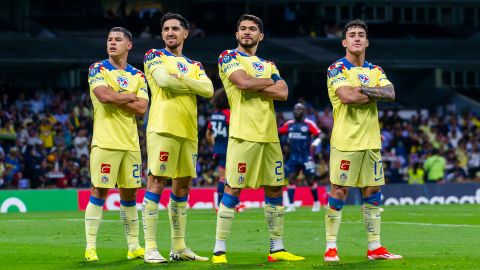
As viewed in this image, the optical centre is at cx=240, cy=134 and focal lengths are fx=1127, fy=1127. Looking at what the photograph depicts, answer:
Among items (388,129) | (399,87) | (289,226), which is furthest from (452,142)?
(289,226)

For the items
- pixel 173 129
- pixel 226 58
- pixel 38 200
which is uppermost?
pixel 226 58

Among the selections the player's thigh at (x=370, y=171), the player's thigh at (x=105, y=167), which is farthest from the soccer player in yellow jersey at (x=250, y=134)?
the player's thigh at (x=105, y=167)

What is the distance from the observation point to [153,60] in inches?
527

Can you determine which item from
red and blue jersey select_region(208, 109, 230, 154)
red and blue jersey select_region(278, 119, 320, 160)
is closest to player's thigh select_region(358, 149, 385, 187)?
red and blue jersey select_region(208, 109, 230, 154)

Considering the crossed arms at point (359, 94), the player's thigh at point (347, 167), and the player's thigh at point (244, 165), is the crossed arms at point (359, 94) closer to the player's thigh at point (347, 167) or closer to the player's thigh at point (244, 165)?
the player's thigh at point (347, 167)

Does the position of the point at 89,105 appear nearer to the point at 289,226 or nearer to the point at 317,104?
the point at 317,104

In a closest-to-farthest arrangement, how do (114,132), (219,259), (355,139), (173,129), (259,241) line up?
(219,259), (173,129), (355,139), (114,132), (259,241)

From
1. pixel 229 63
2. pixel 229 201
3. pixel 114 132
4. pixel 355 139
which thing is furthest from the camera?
pixel 114 132

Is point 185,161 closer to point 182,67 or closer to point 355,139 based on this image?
point 182,67

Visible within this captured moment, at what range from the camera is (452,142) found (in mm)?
39500

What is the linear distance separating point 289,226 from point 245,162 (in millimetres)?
7495

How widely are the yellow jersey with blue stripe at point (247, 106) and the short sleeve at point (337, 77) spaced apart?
792mm

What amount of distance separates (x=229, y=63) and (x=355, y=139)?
1.75m

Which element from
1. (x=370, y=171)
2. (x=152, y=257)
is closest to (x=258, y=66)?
(x=370, y=171)
